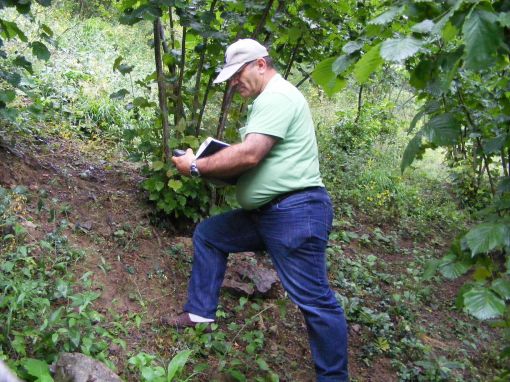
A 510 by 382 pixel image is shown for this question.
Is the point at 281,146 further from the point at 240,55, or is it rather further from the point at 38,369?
the point at 38,369

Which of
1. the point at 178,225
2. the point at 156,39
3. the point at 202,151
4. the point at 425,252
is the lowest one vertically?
the point at 425,252

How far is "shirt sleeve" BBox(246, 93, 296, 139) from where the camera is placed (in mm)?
2885

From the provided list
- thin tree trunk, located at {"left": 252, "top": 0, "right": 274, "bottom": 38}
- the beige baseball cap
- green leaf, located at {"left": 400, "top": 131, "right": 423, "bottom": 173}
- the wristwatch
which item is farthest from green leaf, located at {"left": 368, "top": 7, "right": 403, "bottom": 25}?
thin tree trunk, located at {"left": 252, "top": 0, "right": 274, "bottom": 38}

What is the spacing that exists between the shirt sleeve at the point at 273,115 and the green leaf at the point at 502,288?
4.59 ft

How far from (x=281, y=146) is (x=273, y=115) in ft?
0.68

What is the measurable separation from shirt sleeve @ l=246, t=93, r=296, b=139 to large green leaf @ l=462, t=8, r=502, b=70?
154 centimetres

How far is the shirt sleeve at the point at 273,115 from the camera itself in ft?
9.46

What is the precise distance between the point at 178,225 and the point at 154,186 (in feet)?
1.65

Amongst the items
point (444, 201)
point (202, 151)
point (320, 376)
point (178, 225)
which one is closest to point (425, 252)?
point (444, 201)

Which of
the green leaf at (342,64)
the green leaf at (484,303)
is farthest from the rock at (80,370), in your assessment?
the green leaf at (342,64)

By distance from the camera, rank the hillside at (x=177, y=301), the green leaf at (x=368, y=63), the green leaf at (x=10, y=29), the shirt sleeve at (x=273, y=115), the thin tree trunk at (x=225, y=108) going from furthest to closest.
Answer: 1. the thin tree trunk at (x=225, y=108)
2. the green leaf at (x=10, y=29)
3. the hillside at (x=177, y=301)
4. the shirt sleeve at (x=273, y=115)
5. the green leaf at (x=368, y=63)

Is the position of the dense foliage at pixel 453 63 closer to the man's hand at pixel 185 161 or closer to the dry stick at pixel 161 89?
the man's hand at pixel 185 161

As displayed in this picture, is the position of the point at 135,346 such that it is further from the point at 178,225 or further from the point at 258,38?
the point at 258,38

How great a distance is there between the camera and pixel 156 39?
4230mm
